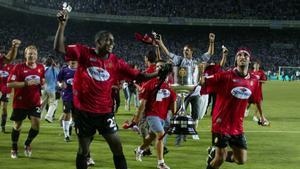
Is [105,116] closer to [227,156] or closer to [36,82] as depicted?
[227,156]

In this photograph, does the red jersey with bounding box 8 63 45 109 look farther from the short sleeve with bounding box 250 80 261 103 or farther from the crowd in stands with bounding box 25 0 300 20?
the crowd in stands with bounding box 25 0 300 20

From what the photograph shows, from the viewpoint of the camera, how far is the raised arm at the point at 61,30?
7.18 m

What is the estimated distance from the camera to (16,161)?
38.2 feet

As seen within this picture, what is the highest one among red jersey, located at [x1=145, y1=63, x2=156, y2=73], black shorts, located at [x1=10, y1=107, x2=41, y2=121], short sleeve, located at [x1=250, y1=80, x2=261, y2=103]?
red jersey, located at [x1=145, y1=63, x2=156, y2=73]

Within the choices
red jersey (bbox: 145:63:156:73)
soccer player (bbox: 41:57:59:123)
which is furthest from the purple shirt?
soccer player (bbox: 41:57:59:123)

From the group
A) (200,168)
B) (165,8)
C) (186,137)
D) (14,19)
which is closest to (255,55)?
(165,8)

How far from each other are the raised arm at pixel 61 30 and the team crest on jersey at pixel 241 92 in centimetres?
307

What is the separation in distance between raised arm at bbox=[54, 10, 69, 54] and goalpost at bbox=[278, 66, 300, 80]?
66414 millimetres

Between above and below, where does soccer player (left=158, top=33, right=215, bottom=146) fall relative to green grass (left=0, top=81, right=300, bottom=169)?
above

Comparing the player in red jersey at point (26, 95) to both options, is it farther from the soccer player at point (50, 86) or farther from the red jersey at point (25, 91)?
the soccer player at point (50, 86)

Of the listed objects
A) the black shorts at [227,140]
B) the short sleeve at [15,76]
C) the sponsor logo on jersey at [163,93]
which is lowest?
the black shorts at [227,140]

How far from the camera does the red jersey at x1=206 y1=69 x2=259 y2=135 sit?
902 cm

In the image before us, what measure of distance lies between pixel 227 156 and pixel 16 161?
187 inches

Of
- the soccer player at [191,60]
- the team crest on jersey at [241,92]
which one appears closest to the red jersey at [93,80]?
Answer: the soccer player at [191,60]
